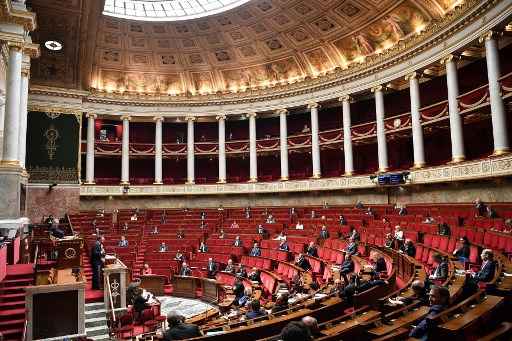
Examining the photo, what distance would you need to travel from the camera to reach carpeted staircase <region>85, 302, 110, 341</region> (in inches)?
375

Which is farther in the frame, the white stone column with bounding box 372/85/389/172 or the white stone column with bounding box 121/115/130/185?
the white stone column with bounding box 121/115/130/185

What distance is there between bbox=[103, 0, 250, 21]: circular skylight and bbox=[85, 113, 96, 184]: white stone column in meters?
7.33

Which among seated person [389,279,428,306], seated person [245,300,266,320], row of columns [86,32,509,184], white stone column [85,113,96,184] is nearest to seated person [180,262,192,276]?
seated person [245,300,266,320]

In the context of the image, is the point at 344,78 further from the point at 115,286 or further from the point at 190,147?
the point at 115,286

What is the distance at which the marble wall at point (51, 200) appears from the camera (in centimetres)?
2314

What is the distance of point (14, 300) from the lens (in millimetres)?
8914

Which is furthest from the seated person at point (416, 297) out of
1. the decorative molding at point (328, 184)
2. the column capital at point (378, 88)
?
the column capital at point (378, 88)

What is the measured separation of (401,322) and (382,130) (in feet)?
59.9

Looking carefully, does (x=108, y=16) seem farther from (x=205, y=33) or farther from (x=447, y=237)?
(x=447, y=237)

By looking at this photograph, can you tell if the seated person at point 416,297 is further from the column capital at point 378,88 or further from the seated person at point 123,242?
the column capital at point 378,88

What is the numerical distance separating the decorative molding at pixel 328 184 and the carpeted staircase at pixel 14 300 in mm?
15340

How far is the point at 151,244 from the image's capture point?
19359 millimetres

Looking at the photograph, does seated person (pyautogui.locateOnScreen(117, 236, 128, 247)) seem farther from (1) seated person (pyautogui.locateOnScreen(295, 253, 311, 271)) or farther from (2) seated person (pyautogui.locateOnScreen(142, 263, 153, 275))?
(1) seated person (pyautogui.locateOnScreen(295, 253, 311, 271))

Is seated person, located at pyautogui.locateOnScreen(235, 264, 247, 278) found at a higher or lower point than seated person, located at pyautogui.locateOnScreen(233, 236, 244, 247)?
lower
